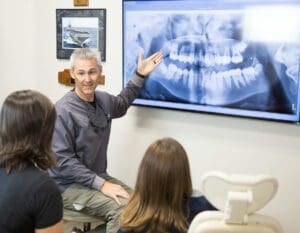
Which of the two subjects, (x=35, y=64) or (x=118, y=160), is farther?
(x=35, y=64)

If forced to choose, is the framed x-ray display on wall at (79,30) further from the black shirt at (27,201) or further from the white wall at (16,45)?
the black shirt at (27,201)

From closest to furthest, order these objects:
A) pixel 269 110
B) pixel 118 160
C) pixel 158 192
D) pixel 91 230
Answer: pixel 158 192 < pixel 269 110 < pixel 91 230 < pixel 118 160

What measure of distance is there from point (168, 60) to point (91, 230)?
1174 millimetres

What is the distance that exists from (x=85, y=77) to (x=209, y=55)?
2.39 feet

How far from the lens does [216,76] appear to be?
2.59 meters

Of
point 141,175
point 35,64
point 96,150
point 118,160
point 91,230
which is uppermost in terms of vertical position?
point 35,64

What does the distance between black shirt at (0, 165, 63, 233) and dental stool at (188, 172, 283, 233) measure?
1.62ft

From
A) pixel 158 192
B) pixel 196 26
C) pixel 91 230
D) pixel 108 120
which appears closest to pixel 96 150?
pixel 108 120

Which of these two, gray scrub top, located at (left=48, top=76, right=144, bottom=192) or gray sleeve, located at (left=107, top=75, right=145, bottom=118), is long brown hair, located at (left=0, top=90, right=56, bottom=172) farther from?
gray sleeve, located at (left=107, top=75, right=145, bottom=118)

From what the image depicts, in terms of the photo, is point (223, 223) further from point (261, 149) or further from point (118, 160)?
point (118, 160)

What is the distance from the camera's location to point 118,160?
3.22 meters

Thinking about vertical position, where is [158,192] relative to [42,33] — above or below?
below

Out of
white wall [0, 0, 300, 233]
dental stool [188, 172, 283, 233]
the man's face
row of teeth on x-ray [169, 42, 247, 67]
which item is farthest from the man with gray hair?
dental stool [188, 172, 283, 233]

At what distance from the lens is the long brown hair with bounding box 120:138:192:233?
5.22 feet
